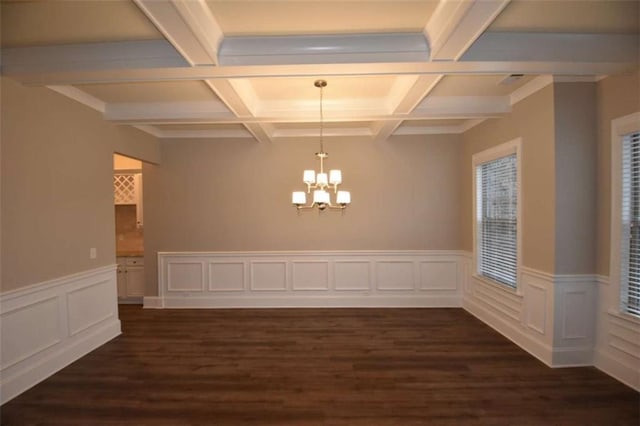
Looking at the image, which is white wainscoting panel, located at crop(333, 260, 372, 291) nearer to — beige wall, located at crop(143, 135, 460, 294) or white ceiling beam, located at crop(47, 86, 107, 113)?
beige wall, located at crop(143, 135, 460, 294)

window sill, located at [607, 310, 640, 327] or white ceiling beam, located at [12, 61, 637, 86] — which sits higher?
white ceiling beam, located at [12, 61, 637, 86]

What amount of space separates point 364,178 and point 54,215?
399 cm

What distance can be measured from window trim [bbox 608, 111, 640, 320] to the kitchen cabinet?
628 cm

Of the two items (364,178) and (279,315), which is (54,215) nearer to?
(279,315)

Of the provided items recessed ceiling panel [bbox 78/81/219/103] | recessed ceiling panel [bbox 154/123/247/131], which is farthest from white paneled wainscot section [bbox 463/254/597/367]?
recessed ceiling panel [bbox 154/123/247/131]

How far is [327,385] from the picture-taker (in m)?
2.88

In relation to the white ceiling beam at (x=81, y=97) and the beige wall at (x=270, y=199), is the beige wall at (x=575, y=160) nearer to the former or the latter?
the beige wall at (x=270, y=199)

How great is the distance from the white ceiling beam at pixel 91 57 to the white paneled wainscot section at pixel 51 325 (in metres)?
1.90

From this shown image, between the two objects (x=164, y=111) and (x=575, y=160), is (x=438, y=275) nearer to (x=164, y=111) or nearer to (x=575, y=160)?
(x=575, y=160)

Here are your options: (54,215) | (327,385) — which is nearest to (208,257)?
(54,215)

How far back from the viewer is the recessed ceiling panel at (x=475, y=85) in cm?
324

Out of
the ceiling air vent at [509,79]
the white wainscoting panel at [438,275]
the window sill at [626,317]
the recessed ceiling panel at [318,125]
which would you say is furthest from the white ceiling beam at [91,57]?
the white wainscoting panel at [438,275]

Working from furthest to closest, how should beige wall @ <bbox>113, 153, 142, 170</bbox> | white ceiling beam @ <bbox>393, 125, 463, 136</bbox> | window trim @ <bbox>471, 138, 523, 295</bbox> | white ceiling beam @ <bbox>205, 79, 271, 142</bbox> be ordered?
beige wall @ <bbox>113, 153, 142, 170</bbox> < white ceiling beam @ <bbox>393, 125, 463, 136</bbox> < window trim @ <bbox>471, 138, 523, 295</bbox> < white ceiling beam @ <bbox>205, 79, 271, 142</bbox>

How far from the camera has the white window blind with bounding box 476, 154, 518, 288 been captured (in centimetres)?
389
